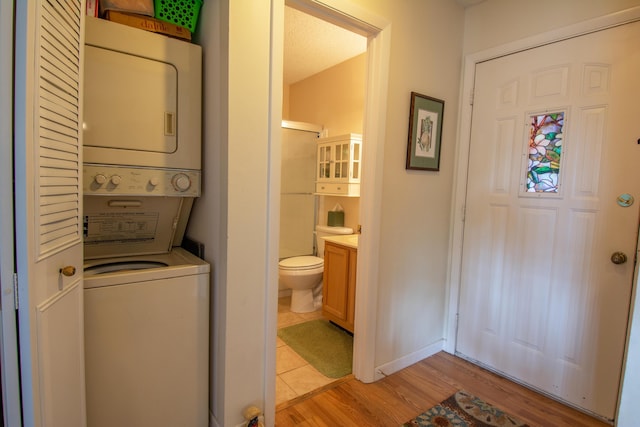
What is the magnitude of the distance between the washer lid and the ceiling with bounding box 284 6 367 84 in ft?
6.31

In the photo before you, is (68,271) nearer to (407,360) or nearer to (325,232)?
(407,360)

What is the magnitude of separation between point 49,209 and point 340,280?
1971 mm

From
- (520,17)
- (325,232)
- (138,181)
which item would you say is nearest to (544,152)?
(520,17)

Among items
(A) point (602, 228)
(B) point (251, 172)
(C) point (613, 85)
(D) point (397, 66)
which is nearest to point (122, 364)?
(B) point (251, 172)

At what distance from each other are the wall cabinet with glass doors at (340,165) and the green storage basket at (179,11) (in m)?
1.64

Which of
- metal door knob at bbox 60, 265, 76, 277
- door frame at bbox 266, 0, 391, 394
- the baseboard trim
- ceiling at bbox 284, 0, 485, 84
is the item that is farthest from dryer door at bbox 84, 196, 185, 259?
ceiling at bbox 284, 0, 485, 84

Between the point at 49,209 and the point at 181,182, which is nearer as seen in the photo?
the point at 49,209

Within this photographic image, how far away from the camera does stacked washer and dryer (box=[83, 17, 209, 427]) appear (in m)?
1.28

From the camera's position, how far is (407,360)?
222cm

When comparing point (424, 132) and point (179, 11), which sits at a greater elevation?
point (179, 11)

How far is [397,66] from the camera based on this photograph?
1.94 m

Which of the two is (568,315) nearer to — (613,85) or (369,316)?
(369,316)

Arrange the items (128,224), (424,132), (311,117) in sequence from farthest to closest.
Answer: (311,117)
(424,132)
(128,224)

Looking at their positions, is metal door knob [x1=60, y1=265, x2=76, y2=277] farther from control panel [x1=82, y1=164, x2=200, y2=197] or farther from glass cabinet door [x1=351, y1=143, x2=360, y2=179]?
glass cabinet door [x1=351, y1=143, x2=360, y2=179]
